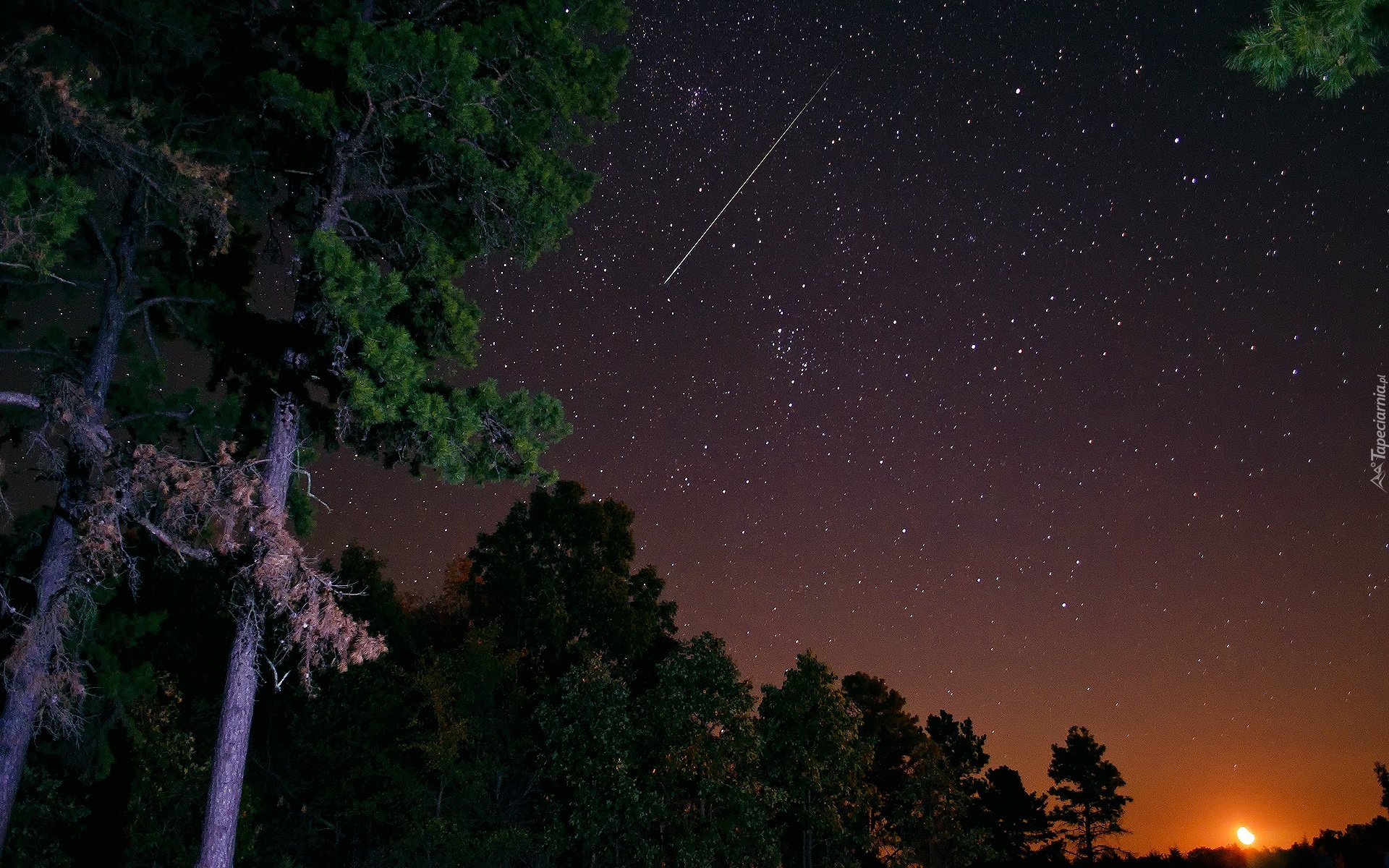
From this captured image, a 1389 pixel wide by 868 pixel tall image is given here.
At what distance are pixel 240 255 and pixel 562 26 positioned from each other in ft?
22.8

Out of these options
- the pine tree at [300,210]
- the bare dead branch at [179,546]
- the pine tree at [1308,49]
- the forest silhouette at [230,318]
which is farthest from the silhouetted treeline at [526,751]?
the pine tree at [1308,49]

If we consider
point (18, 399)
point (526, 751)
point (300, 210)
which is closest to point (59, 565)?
point (18, 399)

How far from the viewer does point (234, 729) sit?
415 inches

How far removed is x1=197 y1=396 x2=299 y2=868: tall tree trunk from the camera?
1017cm

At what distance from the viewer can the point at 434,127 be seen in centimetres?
1191

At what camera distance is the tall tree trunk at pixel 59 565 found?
10.6 meters

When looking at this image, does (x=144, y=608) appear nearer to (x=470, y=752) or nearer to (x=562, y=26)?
(x=470, y=752)

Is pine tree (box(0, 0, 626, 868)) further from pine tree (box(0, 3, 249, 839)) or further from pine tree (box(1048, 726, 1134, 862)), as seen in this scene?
pine tree (box(1048, 726, 1134, 862))

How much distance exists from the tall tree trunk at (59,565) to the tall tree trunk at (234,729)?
1736 mm

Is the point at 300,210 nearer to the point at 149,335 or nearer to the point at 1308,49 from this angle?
the point at 149,335

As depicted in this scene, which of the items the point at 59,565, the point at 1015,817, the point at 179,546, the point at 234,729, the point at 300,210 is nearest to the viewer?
the point at 179,546

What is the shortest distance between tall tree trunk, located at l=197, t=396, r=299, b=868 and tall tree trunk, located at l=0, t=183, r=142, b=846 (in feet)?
5.70

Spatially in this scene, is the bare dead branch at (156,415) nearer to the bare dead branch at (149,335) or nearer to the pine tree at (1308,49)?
the bare dead branch at (149,335)

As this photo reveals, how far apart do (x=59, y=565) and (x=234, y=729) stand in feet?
13.6
